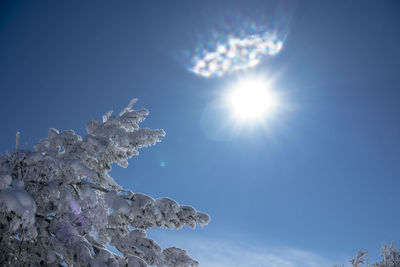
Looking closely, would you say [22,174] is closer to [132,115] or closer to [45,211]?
[45,211]

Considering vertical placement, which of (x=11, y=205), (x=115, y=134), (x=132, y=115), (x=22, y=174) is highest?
(x=132, y=115)

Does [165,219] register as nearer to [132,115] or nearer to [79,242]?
[79,242]

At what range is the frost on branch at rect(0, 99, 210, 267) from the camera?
4121 millimetres

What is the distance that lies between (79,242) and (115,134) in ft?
10.2

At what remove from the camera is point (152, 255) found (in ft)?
18.9

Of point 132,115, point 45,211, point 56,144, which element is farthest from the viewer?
point 132,115

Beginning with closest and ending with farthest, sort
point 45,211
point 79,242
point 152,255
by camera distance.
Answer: point 79,242
point 45,211
point 152,255

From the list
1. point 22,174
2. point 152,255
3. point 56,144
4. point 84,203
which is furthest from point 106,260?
point 56,144

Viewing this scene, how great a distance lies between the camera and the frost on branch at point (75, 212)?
162 inches

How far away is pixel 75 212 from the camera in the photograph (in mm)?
4820

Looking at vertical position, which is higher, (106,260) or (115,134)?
(115,134)

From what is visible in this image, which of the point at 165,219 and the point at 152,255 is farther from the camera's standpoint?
the point at 152,255

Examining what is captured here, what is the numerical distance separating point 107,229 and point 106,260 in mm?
2350

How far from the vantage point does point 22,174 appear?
4961 mm
